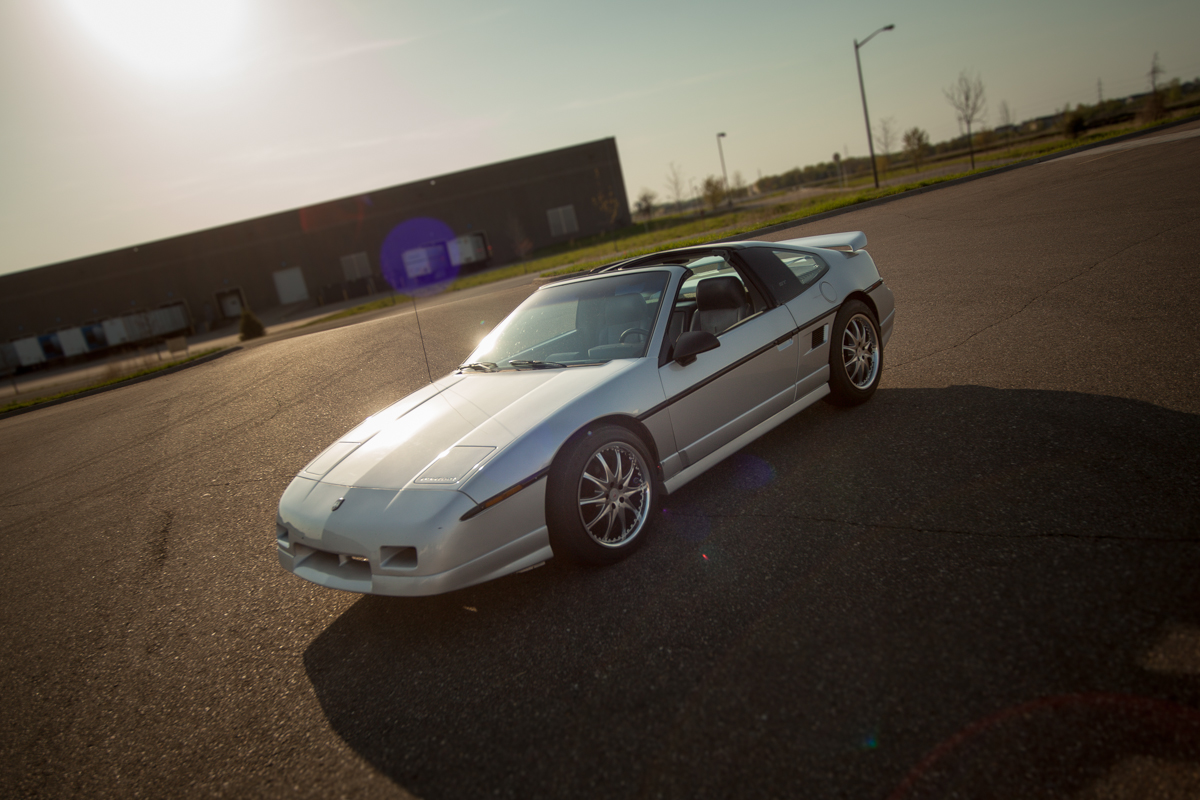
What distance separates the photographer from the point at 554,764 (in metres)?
2.19

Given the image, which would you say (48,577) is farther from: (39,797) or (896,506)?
(896,506)

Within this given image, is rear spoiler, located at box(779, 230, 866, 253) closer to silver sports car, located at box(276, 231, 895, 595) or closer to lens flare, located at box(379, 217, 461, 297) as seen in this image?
silver sports car, located at box(276, 231, 895, 595)

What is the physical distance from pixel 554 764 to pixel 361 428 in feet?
7.97

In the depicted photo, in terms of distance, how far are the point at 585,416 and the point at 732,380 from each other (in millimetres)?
1090

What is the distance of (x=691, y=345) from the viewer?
364 centimetres

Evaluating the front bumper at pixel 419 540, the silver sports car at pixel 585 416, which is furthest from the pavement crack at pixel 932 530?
the front bumper at pixel 419 540

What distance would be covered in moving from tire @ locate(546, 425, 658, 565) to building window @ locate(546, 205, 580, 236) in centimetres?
4863

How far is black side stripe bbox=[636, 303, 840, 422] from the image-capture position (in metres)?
A: 3.54

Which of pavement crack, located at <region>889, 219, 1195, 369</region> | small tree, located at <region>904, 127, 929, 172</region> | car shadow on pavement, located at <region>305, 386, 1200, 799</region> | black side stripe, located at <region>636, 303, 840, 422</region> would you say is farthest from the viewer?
small tree, located at <region>904, 127, 929, 172</region>

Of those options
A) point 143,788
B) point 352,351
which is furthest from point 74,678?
point 352,351

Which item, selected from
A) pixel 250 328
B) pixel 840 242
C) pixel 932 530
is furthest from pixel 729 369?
pixel 250 328

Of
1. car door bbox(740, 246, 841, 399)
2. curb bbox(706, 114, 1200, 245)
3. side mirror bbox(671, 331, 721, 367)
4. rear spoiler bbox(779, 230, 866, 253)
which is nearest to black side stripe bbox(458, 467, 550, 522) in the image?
side mirror bbox(671, 331, 721, 367)

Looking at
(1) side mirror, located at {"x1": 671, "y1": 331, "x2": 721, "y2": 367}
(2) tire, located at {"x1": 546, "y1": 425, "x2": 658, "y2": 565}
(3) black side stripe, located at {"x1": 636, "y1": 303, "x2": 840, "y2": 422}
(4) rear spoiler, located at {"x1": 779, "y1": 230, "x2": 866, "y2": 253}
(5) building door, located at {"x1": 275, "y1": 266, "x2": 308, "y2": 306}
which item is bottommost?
(2) tire, located at {"x1": 546, "y1": 425, "x2": 658, "y2": 565}

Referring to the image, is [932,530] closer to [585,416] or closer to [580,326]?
[585,416]
